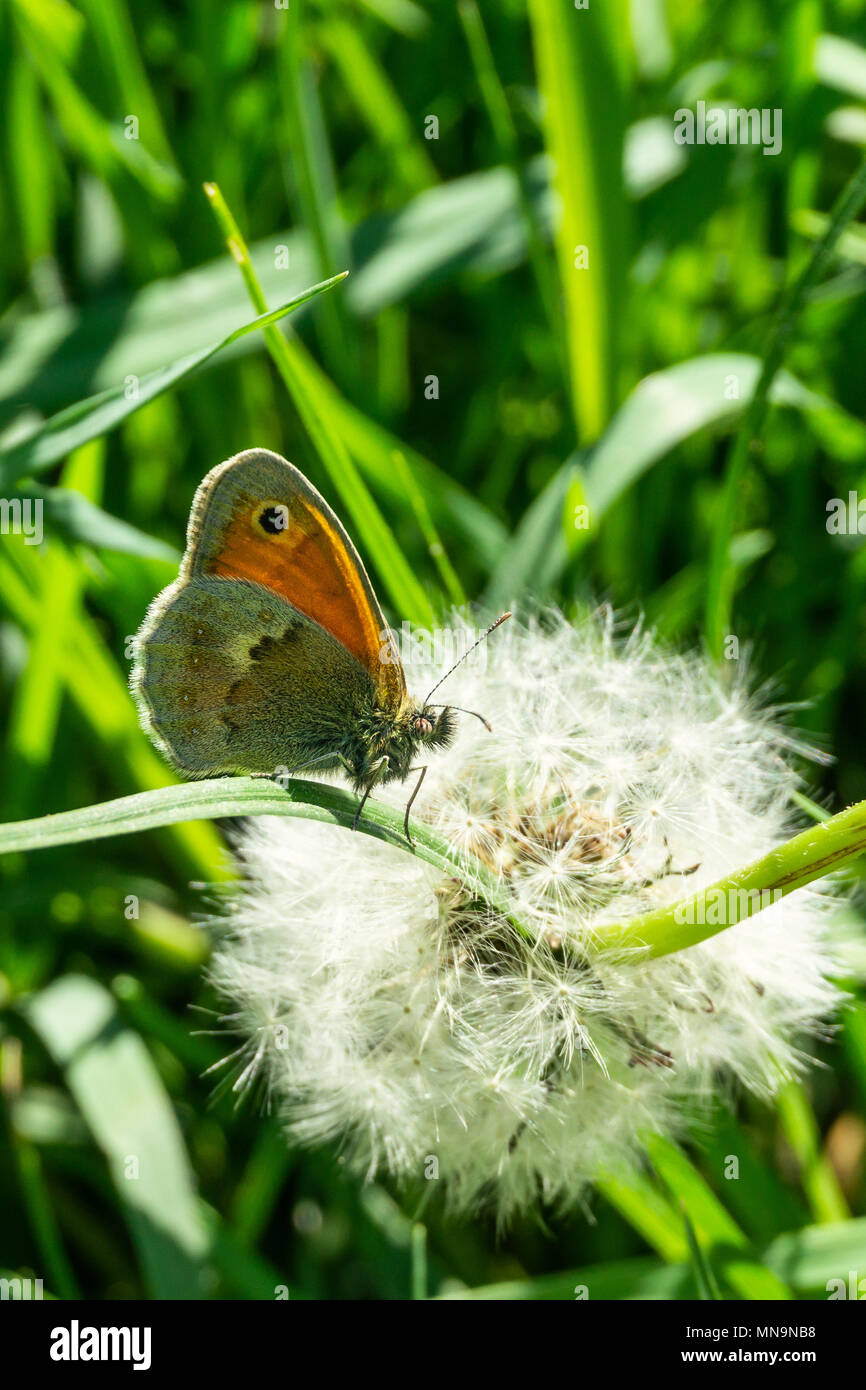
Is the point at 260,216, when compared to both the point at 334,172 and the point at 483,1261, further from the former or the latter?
the point at 483,1261

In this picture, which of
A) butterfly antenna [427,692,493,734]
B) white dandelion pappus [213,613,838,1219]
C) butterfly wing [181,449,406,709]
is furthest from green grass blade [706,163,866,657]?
butterfly wing [181,449,406,709]

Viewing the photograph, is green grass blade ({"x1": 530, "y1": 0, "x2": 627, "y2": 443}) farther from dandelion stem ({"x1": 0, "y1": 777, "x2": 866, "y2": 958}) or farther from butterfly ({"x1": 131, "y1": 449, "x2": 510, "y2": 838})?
dandelion stem ({"x1": 0, "y1": 777, "x2": 866, "y2": 958})

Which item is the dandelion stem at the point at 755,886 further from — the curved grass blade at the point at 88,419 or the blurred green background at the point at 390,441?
the curved grass blade at the point at 88,419

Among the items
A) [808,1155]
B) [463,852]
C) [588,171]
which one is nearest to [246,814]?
[463,852]

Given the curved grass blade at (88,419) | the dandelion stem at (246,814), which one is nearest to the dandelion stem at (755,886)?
the dandelion stem at (246,814)

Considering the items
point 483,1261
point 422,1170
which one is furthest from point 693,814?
point 483,1261

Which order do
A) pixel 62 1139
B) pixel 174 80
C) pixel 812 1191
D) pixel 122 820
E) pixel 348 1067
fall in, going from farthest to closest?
pixel 174 80
pixel 62 1139
pixel 812 1191
pixel 348 1067
pixel 122 820
